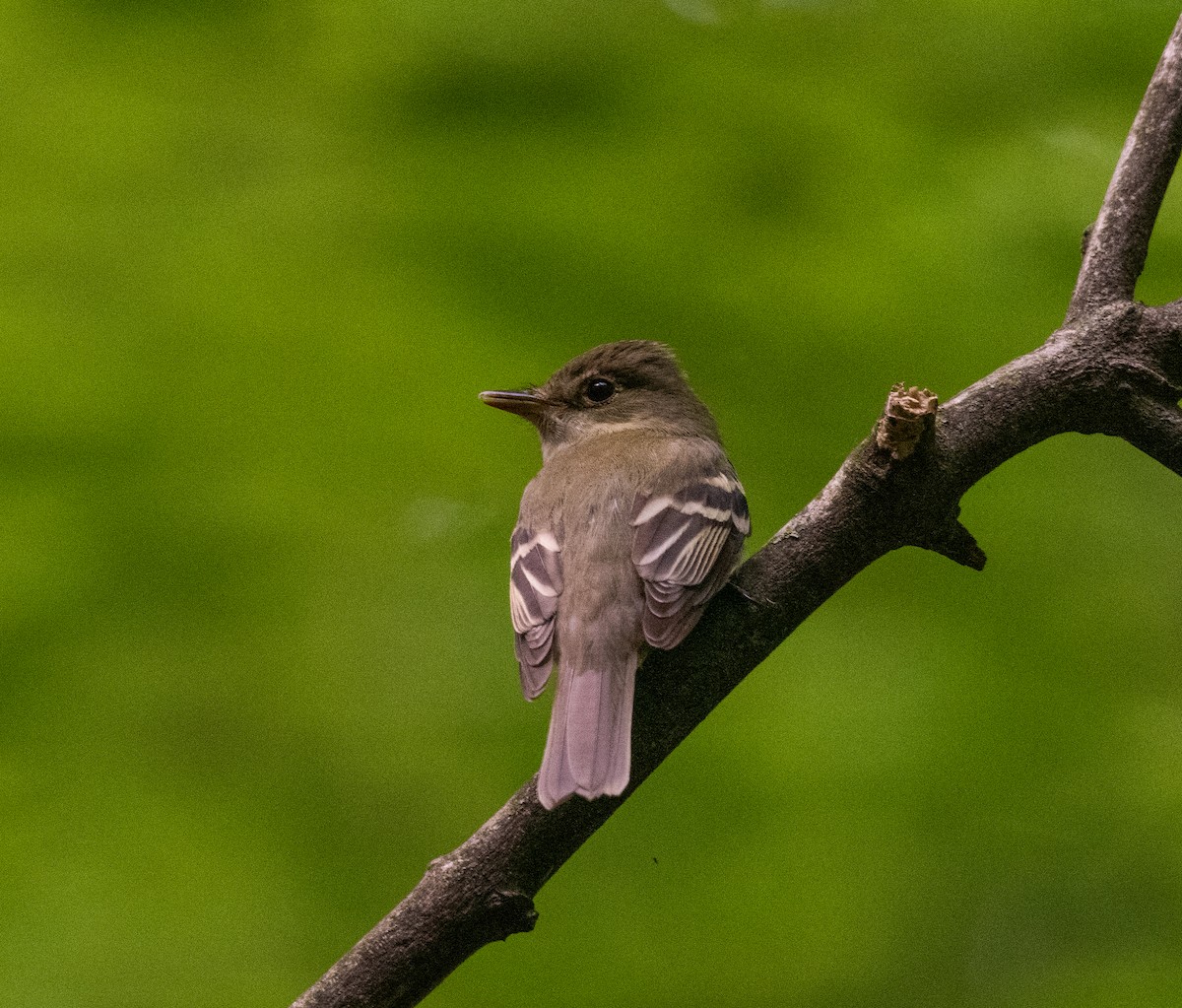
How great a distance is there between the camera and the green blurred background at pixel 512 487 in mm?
3105

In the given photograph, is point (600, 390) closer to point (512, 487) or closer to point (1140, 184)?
point (512, 487)

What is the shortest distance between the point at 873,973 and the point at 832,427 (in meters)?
1.24

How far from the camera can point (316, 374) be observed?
359cm

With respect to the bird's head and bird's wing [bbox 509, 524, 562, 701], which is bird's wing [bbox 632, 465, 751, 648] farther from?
the bird's head

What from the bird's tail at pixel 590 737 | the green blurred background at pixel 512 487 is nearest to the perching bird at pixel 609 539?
the bird's tail at pixel 590 737

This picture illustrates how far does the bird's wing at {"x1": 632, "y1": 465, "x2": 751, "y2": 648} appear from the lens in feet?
9.27

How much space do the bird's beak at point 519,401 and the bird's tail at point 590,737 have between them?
0.94 meters

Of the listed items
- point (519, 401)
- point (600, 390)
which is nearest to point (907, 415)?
point (519, 401)

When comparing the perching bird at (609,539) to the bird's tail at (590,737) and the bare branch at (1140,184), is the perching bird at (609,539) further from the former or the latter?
the bare branch at (1140,184)

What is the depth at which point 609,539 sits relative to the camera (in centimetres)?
326

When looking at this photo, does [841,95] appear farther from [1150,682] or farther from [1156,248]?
[1150,682]

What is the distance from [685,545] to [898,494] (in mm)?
664

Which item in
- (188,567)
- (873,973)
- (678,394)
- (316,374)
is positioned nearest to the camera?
(873,973)

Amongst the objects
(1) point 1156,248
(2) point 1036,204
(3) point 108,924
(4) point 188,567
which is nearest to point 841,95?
(2) point 1036,204
